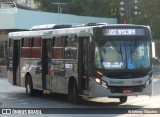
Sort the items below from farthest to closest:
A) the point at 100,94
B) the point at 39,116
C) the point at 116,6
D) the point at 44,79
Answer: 1. the point at 116,6
2. the point at 44,79
3. the point at 100,94
4. the point at 39,116

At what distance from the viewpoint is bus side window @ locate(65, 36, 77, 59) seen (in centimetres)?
1966

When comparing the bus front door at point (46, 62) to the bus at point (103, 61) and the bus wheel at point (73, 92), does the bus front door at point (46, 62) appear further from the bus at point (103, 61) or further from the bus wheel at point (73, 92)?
the bus wheel at point (73, 92)

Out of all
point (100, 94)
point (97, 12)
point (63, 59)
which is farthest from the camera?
point (97, 12)

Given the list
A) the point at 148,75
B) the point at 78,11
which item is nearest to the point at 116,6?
the point at 78,11

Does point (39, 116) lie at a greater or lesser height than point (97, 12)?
lesser

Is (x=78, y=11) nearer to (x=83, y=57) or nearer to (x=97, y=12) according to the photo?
(x=97, y=12)

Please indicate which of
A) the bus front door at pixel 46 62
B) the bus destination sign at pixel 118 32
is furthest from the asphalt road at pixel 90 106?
the bus destination sign at pixel 118 32

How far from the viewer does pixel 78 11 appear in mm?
82438

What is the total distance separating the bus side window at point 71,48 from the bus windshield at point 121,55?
146 centimetres

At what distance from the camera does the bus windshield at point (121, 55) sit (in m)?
18.3

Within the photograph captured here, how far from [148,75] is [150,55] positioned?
71 centimetres

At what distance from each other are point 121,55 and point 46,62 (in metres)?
4.72

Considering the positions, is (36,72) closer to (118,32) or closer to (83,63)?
(83,63)

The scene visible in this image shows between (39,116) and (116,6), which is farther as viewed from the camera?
(116,6)
